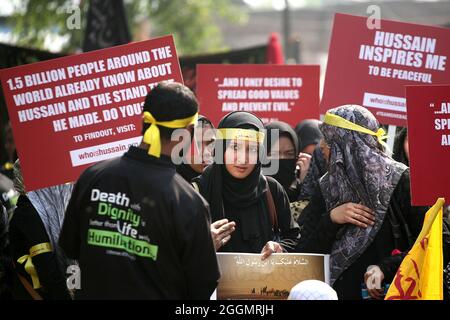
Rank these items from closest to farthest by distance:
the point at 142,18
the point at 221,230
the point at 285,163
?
the point at 221,230 < the point at 285,163 < the point at 142,18

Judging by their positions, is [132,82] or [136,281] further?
[132,82]

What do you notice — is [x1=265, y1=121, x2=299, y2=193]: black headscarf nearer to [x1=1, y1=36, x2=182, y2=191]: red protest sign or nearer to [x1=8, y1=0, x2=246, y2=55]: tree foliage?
[x1=1, y1=36, x2=182, y2=191]: red protest sign

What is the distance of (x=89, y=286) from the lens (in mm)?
3811

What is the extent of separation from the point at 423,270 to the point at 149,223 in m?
1.43

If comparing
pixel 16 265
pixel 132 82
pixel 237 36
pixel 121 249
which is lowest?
pixel 16 265

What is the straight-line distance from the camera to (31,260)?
5016mm

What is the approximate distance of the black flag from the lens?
938cm

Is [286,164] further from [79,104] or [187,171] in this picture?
[79,104]

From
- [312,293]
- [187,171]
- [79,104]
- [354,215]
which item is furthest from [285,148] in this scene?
[312,293]

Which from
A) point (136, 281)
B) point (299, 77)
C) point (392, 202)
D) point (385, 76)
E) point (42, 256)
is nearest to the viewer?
point (136, 281)

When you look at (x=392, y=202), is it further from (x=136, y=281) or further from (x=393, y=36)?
(x=393, y=36)

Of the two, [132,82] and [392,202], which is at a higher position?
[132,82]

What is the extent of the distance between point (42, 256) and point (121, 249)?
4.45 feet
